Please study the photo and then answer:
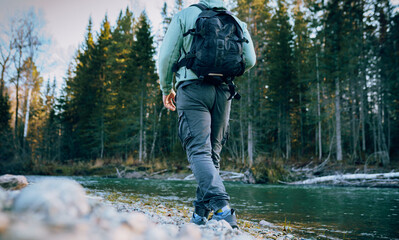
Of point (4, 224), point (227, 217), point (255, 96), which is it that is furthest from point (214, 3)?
point (255, 96)

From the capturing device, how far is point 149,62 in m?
19.0

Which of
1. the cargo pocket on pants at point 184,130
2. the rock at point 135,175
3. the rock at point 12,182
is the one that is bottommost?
the rock at point 135,175

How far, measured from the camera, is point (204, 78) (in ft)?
7.04

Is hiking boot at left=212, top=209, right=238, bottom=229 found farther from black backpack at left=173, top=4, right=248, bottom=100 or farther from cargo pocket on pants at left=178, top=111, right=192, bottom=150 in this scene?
black backpack at left=173, top=4, right=248, bottom=100

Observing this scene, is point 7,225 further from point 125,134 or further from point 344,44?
point 125,134

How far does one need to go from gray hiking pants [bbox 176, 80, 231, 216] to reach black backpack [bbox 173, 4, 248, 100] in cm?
14

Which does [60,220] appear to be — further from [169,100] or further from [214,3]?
[214,3]

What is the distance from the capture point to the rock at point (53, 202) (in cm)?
53

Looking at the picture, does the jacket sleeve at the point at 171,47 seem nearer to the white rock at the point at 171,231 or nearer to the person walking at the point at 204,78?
the person walking at the point at 204,78

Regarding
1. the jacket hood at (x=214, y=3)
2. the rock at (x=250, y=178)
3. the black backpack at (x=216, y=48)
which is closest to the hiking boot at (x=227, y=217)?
the black backpack at (x=216, y=48)

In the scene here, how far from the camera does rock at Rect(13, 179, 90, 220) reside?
533mm

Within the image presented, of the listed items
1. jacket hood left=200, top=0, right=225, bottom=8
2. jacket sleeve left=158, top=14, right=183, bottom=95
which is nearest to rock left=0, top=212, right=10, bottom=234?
jacket sleeve left=158, top=14, right=183, bottom=95

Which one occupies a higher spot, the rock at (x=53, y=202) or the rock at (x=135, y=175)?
the rock at (x=53, y=202)

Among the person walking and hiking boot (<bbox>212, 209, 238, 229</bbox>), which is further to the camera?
the person walking
